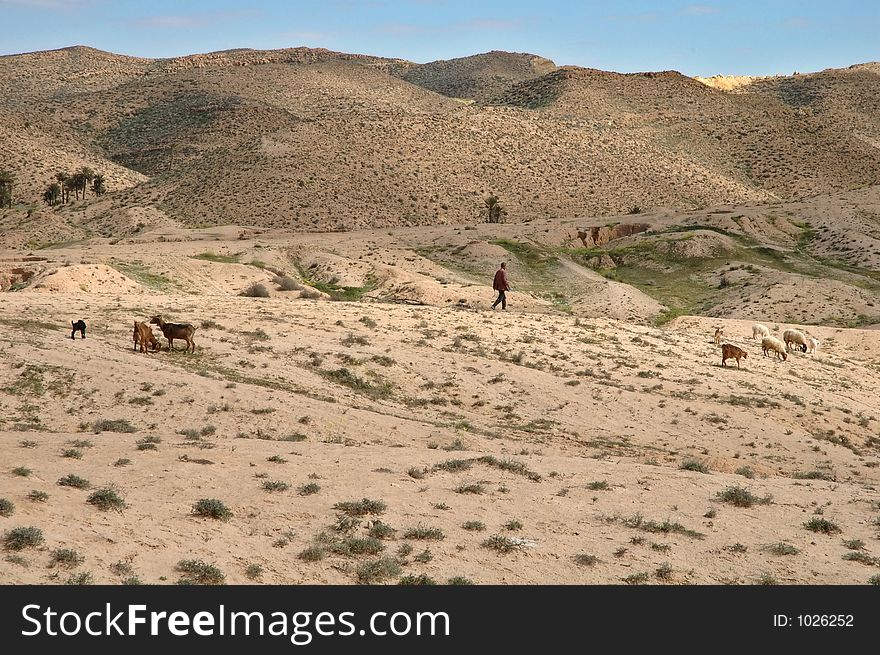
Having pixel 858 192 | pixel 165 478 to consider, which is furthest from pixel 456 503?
pixel 858 192

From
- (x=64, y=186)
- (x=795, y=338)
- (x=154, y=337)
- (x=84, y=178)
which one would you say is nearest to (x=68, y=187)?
(x=64, y=186)

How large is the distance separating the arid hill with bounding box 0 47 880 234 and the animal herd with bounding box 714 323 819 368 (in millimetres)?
41607

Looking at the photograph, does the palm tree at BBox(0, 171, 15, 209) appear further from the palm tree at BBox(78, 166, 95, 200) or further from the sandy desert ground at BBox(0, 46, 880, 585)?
the palm tree at BBox(78, 166, 95, 200)

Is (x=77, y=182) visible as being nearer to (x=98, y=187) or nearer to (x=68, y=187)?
(x=68, y=187)

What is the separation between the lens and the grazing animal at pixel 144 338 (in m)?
20.2

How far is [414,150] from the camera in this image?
8162 cm

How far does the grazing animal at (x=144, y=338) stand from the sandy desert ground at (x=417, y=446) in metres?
0.60

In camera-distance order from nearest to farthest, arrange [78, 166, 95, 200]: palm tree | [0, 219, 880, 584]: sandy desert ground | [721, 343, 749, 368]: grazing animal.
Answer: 1. [0, 219, 880, 584]: sandy desert ground
2. [721, 343, 749, 368]: grazing animal
3. [78, 166, 95, 200]: palm tree

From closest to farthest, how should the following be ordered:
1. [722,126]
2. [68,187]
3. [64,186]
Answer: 1. [68,187]
2. [64,186]
3. [722,126]

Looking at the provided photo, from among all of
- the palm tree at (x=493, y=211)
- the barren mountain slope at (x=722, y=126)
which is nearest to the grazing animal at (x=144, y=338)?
the palm tree at (x=493, y=211)

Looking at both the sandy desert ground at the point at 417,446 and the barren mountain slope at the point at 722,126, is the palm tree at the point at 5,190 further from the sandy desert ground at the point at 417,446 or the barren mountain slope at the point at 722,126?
the barren mountain slope at the point at 722,126

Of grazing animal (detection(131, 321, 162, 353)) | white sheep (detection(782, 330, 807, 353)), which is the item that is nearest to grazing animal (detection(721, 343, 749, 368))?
white sheep (detection(782, 330, 807, 353))

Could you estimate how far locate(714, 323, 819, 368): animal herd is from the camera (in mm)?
25094

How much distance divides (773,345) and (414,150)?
57.2m
